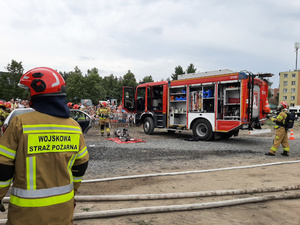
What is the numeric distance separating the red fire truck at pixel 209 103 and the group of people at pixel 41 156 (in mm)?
8716

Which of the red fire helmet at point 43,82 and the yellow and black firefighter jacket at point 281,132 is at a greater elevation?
the red fire helmet at point 43,82

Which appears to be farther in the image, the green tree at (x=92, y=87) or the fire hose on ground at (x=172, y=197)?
the green tree at (x=92, y=87)

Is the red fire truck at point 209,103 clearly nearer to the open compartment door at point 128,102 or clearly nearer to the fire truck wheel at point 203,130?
the fire truck wheel at point 203,130

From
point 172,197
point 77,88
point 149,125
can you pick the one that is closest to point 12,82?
point 77,88

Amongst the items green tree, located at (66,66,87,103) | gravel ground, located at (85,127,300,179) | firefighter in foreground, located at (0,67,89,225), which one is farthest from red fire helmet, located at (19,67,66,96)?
green tree, located at (66,66,87,103)

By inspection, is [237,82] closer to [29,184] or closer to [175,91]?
[175,91]

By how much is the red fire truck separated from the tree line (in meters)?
5.70

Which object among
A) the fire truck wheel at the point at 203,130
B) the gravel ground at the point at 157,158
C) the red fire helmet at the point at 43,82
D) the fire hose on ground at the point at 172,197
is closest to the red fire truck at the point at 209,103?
the fire truck wheel at the point at 203,130

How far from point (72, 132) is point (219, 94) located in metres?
9.22

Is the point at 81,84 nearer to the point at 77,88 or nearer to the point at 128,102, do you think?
the point at 77,88

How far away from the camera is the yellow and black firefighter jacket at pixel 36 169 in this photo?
1522 millimetres

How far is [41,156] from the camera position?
1.58 metres

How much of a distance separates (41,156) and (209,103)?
9.53 metres

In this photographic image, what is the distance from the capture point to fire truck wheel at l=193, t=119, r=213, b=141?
10.4 metres
